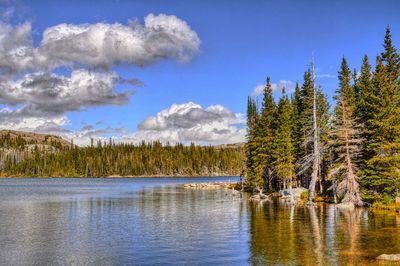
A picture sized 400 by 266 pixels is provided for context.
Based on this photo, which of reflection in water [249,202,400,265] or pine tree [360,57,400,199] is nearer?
reflection in water [249,202,400,265]

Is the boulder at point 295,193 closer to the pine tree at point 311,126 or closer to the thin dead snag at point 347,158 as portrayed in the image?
the pine tree at point 311,126

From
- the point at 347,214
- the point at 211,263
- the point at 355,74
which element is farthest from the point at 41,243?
the point at 355,74

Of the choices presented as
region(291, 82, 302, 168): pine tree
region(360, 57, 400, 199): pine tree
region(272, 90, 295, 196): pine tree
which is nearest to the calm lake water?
region(360, 57, 400, 199): pine tree

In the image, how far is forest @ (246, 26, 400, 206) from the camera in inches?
2025

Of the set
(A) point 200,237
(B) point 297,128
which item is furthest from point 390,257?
(B) point 297,128

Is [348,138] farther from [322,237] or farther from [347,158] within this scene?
[322,237]

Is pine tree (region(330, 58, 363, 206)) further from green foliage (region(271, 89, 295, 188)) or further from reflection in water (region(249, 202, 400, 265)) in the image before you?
green foliage (region(271, 89, 295, 188))

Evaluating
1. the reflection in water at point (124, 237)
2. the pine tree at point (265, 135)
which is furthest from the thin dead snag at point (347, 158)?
the pine tree at point (265, 135)

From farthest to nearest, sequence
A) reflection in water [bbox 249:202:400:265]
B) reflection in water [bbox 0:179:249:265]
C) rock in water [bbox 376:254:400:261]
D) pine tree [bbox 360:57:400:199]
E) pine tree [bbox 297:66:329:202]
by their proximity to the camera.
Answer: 1. pine tree [bbox 297:66:329:202]
2. pine tree [bbox 360:57:400:199]
3. reflection in water [bbox 0:179:249:265]
4. reflection in water [bbox 249:202:400:265]
5. rock in water [bbox 376:254:400:261]

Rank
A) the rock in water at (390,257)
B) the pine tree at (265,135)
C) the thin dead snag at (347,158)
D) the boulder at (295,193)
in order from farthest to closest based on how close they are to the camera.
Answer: the pine tree at (265,135) → the boulder at (295,193) → the thin dead snag at (347,158) → the rock in water at (390,257)

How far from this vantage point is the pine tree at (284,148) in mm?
72188

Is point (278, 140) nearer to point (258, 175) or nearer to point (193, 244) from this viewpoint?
point (258, 175)

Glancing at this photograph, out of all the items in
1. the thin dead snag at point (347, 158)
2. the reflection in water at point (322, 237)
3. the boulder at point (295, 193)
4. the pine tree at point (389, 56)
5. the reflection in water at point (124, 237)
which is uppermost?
the pine tree at point (389, 56)

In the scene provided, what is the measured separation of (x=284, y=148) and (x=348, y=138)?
745 inches
